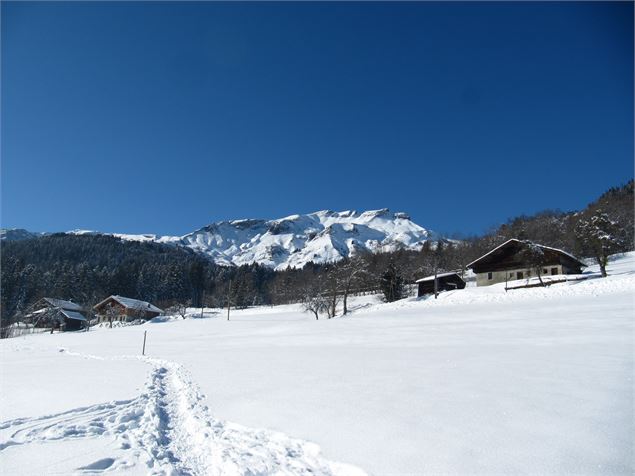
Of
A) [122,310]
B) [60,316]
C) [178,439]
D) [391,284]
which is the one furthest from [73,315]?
[178,439]

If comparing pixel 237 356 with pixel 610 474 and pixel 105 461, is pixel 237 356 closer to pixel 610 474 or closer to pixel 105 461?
→ pixel 105 461

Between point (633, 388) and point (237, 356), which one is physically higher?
point (633, 388)

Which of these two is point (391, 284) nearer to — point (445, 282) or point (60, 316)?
point (445, 282)

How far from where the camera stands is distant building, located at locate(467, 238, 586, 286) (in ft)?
158

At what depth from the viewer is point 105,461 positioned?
5566 millimetres

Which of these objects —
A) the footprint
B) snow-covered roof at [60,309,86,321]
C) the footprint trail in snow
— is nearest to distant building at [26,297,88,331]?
snow-covered roof at [60,309,86,321]

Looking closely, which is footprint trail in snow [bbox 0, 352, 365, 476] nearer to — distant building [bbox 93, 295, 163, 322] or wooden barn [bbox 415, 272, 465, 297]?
wooden barn [bbox 415, 272, 465, 297]

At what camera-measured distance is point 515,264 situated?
51344 millimetres

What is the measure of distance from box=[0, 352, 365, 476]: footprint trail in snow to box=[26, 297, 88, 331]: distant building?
71.8 meters

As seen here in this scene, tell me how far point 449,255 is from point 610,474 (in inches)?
3720

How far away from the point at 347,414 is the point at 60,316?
85711 mm

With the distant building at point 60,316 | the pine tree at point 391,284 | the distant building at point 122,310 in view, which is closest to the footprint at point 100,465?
the pine tree at point 391,284

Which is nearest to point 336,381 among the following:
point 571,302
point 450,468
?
point 450,468

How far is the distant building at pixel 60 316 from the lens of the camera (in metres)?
68.8
